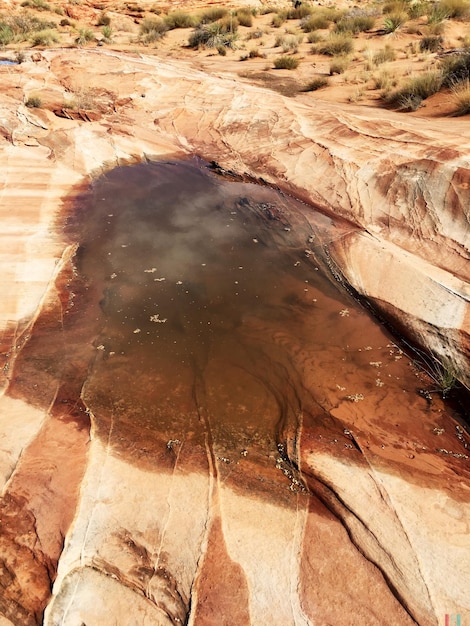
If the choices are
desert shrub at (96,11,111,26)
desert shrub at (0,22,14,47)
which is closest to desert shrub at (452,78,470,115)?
desert shrub at (0,22,14,47)

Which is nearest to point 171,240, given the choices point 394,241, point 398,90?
point 394,241

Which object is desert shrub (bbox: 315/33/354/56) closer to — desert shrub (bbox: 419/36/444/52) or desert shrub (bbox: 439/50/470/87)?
desert shrub (bbox: 419/36/444/52)

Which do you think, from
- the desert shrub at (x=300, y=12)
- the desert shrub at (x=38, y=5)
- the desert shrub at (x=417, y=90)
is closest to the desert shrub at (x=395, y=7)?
the desert shrub at (x=300, y=12)

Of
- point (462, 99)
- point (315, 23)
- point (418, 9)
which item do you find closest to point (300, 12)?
point (315, 23)

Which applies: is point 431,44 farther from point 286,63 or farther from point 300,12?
point 300,12

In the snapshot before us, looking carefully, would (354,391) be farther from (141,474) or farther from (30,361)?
(30,361)

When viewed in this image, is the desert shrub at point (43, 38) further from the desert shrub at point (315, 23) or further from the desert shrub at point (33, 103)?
the desert shrub at point (315, 23)

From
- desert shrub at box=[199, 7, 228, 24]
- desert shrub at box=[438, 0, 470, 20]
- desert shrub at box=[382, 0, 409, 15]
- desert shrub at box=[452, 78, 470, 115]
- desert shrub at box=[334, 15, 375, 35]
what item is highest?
desert shrub at box=[199, 7, 228, 24]
